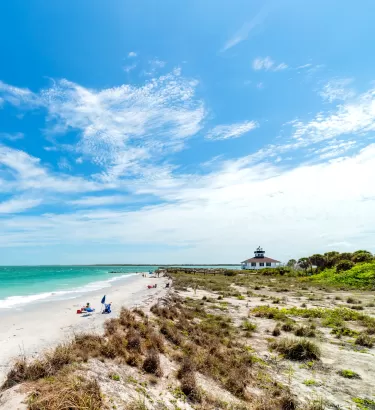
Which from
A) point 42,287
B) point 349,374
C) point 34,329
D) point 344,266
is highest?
point 344,266

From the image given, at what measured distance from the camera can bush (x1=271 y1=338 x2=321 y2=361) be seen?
10.5 meters

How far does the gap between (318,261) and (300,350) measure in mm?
54126

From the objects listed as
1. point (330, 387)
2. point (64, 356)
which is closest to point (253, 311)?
point (330, 387)

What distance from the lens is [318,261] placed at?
193ft

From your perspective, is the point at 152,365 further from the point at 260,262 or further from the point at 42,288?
the point at 260,262

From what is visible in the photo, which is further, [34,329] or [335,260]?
[335,260]

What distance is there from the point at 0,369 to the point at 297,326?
1395 cm

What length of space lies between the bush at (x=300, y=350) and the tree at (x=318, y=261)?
50.8 meters

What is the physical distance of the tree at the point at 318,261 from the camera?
56.6 metres

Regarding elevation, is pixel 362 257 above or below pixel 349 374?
above

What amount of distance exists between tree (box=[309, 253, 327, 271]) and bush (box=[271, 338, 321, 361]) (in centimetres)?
5085

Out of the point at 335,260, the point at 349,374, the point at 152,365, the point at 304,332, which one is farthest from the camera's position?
the point at 335,260

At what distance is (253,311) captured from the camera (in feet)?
64.1

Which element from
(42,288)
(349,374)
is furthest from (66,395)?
(42,288)
